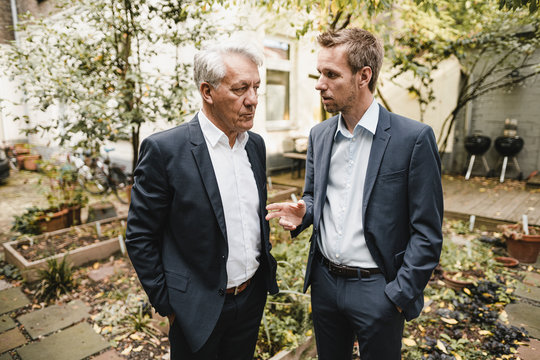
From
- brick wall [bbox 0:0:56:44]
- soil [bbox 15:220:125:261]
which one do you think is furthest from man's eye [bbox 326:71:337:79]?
brick wall [bbox 0:0:56:44]

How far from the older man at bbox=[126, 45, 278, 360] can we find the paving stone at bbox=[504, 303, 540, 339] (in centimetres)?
298

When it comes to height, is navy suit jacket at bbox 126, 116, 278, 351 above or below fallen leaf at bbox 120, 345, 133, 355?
above

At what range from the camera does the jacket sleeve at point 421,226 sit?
1.64m

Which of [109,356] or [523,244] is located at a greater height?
[523,244]

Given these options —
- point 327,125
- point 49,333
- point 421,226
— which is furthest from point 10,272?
point 421,226

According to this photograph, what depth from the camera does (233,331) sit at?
1.88 m

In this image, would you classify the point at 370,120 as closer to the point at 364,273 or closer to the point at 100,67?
the point at 364,273

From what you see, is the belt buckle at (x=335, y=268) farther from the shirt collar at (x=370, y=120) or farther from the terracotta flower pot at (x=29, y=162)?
the terracotta flower pot at (x=29, y=162)

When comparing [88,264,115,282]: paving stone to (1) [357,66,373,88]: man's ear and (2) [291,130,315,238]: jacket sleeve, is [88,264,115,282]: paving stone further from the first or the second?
(1) [357,66,373,88]: man's ear

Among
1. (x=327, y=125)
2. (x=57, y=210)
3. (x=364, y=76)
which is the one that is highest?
(x=364, y=76)

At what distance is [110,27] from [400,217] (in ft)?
15.2

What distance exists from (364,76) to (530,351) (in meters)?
2.82

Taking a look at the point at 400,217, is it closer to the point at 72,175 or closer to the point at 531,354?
the point at 531,354

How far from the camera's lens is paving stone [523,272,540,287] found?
13.4ft
